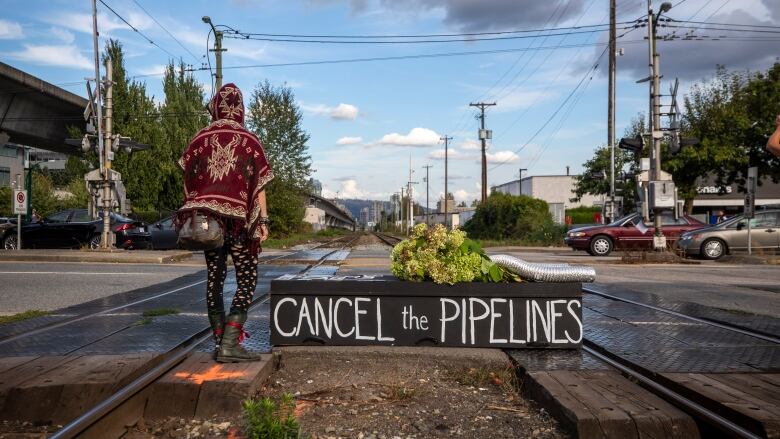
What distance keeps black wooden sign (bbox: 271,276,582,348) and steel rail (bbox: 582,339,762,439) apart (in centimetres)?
54

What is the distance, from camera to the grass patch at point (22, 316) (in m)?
6.20

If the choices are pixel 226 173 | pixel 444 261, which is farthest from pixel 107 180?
pixel 444 261

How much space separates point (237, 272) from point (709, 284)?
8842 millimetres

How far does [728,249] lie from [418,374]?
18.1 metres

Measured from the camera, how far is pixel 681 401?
3387 mm

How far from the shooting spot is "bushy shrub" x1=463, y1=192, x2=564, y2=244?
33.5 m

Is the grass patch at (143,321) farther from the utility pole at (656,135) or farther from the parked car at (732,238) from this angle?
the parked car at (732,238)

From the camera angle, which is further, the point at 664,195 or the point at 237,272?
the point at 664,195

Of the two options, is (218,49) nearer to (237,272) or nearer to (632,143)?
(632,143)

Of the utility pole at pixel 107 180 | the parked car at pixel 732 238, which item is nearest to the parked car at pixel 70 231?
the utility pole at pixel 107 180

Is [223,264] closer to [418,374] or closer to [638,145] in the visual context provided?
[418,374]

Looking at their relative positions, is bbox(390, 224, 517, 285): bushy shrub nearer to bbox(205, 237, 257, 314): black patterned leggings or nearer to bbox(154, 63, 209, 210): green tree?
bbox(205, 237, 257, 314): black patterned leggings

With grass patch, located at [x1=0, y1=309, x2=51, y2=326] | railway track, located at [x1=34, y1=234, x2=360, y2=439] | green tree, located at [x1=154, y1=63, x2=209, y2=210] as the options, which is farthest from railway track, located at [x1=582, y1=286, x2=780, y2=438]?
green tree, located at [x1=154, y1=63, x2=209, y2=210]

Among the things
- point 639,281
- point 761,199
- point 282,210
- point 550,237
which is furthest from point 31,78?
point 761,199
